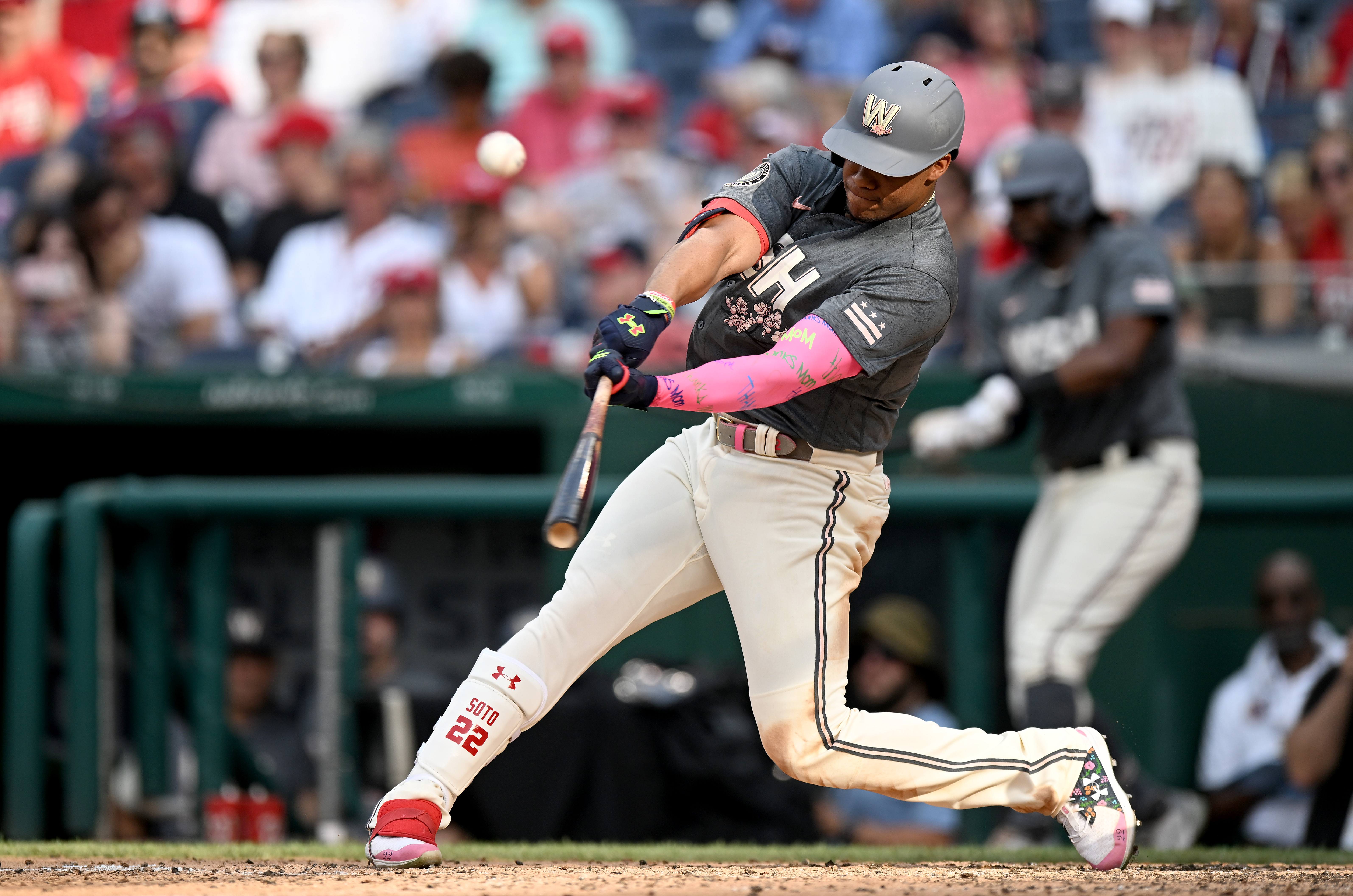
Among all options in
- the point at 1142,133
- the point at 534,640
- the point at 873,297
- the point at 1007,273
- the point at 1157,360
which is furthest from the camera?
the point at 1142,133

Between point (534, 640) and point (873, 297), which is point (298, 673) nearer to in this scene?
point (534, 640)

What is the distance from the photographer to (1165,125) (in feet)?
23.3

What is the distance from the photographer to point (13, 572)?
5.22 m

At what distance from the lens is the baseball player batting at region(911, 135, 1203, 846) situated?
4.77 metres

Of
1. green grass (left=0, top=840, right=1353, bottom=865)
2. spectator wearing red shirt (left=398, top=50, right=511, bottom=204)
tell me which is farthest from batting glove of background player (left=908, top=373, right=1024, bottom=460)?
spectator wearing red shirt (left=398, top=50, right=511, bottom=204)

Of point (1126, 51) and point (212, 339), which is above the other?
point (1126, 51)

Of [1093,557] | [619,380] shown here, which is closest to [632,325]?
[619,380]

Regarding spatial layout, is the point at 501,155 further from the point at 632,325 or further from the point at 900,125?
the point at 900,125

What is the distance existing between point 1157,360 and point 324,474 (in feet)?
11.6

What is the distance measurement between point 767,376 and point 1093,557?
6.80 ft

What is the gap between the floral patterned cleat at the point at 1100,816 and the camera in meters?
3.45

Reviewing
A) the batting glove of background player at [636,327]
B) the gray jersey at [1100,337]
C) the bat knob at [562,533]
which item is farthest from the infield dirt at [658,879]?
the gray jersey at [1100,337]

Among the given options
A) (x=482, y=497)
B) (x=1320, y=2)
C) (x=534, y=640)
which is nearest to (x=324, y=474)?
(x=482, y=497)

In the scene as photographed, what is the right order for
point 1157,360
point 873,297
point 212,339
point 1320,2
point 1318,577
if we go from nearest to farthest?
point 873,297 < point 1157,360 < point 1318,577 < point 212,339 < point 1320,2
